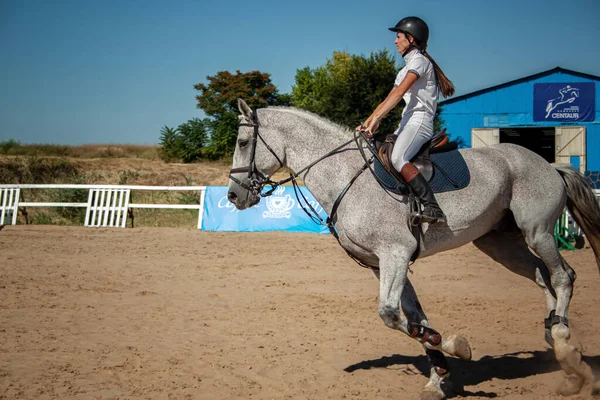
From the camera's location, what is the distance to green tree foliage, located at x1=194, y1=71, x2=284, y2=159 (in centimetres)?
4122

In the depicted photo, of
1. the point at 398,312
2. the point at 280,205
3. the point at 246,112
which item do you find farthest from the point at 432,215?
the point at 280,205

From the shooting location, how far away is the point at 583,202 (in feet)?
18.4

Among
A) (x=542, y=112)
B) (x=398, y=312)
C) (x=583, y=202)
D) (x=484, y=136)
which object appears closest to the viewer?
(x=398, y=312)

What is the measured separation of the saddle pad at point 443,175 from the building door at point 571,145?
29.0m

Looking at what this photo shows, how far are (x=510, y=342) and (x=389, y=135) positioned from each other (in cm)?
320

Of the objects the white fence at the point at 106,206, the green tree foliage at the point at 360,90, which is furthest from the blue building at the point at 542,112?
the white fence at the point at 106,206

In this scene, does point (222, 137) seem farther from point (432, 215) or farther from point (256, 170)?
point (432, 215)

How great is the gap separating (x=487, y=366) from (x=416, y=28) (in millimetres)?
3452

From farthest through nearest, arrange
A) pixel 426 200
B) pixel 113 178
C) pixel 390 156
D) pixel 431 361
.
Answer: pixel 113 178 → pixel 431 361 → pixel 390 156 → pixel 426 200

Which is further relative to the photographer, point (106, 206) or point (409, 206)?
point (106, 206)

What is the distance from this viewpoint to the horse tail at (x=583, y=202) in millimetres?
5594

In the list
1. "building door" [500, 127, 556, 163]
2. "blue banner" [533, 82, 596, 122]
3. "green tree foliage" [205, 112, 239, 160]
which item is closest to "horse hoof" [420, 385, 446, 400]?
"building door" [500, 127, 556, 163]

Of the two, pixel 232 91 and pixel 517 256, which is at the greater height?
pixel 232 91

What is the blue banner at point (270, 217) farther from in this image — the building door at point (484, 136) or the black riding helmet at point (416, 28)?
the building door at point (484, 136)
